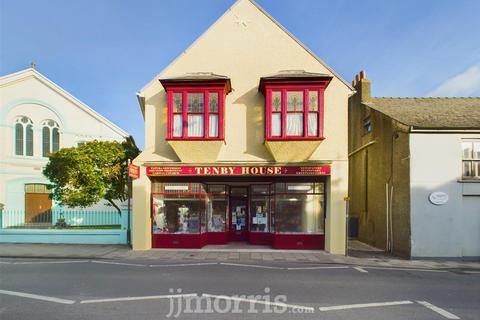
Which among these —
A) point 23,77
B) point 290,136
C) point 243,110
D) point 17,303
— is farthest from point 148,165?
point 23,77

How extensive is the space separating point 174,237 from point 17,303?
7464 mm

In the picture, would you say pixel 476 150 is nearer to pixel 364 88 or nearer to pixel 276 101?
pixel 364 88

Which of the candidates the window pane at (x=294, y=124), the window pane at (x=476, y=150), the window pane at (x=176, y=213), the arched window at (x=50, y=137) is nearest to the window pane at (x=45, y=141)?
the arched window at (x=50, y=137)

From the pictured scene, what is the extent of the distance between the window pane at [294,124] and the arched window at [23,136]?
20839 mm

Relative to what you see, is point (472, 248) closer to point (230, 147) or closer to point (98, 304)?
point (230, 147)

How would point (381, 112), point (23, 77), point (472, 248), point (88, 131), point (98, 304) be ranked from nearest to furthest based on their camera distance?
point (98, 304), point (472, 248), point (381, 112), point (23, 77), point (88, 131)

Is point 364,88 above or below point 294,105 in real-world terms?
above

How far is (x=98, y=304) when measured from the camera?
6.32 metres

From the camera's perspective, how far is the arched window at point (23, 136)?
22516mm

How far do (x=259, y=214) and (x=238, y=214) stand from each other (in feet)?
4.21

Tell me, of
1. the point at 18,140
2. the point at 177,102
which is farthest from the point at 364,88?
the point at 18,140

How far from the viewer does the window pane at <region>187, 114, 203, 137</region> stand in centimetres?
1297

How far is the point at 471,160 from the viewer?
40.2 feet

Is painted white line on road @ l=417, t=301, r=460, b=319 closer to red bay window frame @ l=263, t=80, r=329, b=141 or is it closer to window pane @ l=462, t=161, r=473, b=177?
red bay window frame @ l=263, t=80, r=329, b=141
